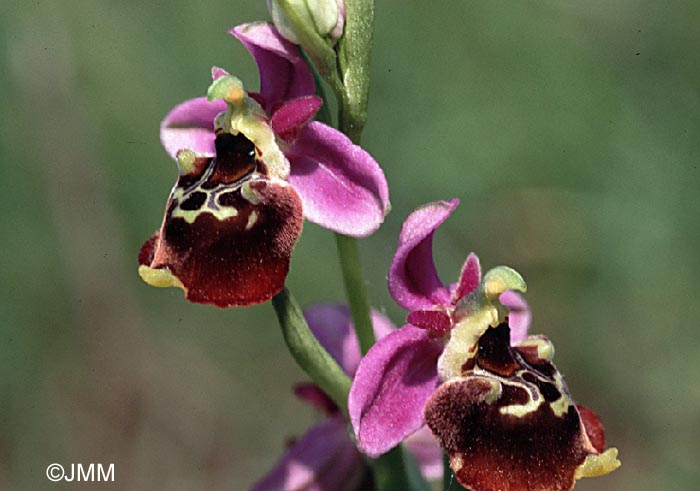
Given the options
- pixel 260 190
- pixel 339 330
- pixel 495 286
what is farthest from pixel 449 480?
pixel 260 190

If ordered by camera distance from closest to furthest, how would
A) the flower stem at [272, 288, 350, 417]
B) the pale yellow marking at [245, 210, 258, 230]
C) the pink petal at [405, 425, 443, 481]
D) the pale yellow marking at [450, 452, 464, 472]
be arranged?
the pale yellow marking at [450, 452, 464, 472]
the pale yellow marking at [245, 210, 258, 230]
the flower stem at [272, 288, 350, 417]
the pink petal at [405, 425, 443, 481]

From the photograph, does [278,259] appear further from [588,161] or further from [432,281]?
[588,161]

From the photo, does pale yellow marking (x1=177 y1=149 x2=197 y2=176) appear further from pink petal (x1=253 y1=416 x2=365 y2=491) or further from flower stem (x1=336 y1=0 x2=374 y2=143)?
pink petal (x1=253 y1=416 x2=365 y2=491)

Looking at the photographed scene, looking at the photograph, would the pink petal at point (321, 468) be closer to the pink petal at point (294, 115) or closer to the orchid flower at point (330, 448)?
the orchid flower at point (330, 448)

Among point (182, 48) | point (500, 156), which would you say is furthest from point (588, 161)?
point (182, 48)

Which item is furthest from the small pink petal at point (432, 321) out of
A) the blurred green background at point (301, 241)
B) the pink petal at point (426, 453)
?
the blurred green background at point (301, 241)

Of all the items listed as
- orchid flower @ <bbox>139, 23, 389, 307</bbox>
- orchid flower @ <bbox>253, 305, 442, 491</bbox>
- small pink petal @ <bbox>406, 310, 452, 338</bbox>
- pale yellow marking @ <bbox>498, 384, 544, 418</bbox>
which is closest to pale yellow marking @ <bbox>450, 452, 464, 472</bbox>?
pale yellow marking @ <bbox>498, 384, 544, 418</bbox>
